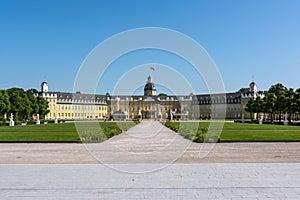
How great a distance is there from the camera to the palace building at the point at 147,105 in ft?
399

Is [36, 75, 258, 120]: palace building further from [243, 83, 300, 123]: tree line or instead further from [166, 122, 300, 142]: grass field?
[166, 122, 300, 142]: grass field

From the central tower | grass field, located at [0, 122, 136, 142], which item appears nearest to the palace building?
the central tower

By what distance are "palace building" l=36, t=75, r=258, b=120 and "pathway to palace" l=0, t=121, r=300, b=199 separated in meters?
104

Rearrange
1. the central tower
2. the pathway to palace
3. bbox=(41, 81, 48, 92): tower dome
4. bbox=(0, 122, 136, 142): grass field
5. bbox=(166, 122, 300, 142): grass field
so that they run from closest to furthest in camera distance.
A: the pathway to palace, bbox=(0, 122, 136, 142): grass field, bbox=(166, 122, 300, 142): grass field, bbox=(41, 81, 48, 92): tower dome, the central tower

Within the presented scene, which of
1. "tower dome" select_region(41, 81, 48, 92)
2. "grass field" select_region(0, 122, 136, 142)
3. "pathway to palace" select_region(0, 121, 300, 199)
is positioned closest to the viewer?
"pathway to palace" select_region(0, 121, 300, 199)

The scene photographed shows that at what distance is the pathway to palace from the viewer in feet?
26.1

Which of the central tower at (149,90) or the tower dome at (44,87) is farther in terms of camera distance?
the central tower at (149,90)

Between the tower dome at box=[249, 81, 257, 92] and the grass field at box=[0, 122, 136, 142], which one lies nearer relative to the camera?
the grass field at box=[0, 122, 136, 142]
